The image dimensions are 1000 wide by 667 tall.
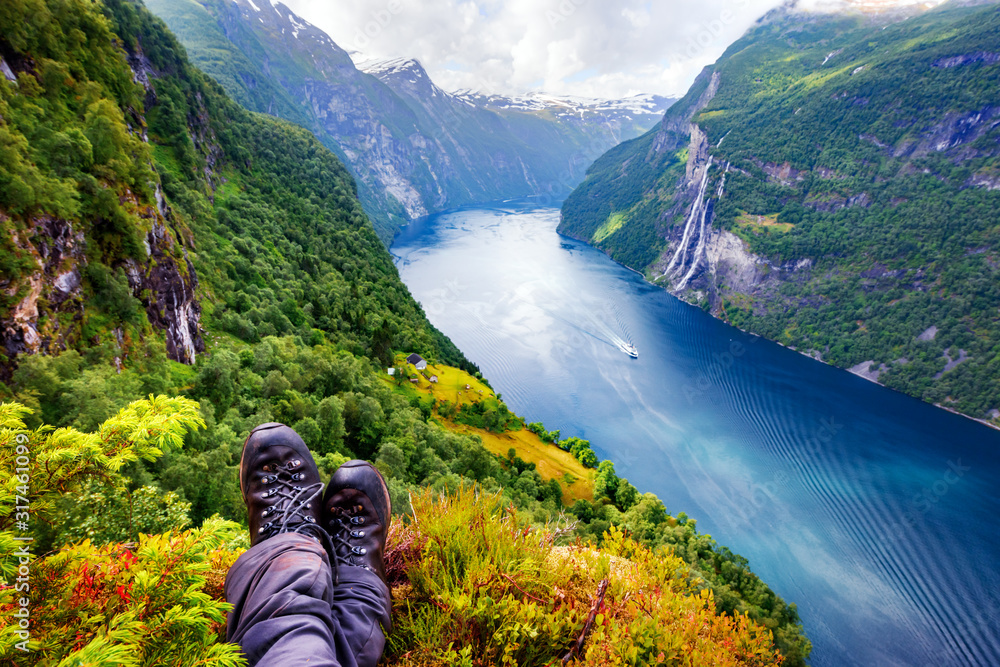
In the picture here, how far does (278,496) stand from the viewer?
3.66 metres

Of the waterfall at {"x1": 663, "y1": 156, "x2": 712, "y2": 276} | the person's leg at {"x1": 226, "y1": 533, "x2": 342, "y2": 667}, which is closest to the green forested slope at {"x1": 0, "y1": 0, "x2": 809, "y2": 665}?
the person's leg at {"x1": 226, "y1": 533, "x2": 342, "y2": 667}

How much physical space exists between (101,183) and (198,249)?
10.7 metres

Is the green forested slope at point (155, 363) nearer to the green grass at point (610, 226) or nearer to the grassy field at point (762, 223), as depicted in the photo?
the grassy field at point (762, 223)

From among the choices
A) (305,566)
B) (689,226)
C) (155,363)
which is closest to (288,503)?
(305,566)

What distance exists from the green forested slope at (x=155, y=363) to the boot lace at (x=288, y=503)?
352 millimetres

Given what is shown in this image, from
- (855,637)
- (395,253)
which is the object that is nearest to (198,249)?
(855,637)

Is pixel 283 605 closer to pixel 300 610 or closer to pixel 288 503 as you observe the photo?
pixel 300 610

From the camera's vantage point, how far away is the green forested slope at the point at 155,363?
1.96 metres

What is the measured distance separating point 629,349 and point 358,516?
175 feet

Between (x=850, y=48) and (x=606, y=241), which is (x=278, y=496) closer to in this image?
(x=606, y=241)

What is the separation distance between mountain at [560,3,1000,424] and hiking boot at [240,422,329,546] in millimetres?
67438

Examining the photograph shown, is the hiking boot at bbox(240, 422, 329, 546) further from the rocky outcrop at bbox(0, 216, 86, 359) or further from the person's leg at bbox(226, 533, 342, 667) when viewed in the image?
the rocky outcrop at bbox(0, 216, 86, 359)

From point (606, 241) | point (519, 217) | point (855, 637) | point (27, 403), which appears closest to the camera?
point (27, 403)

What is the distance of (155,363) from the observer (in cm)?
1201
